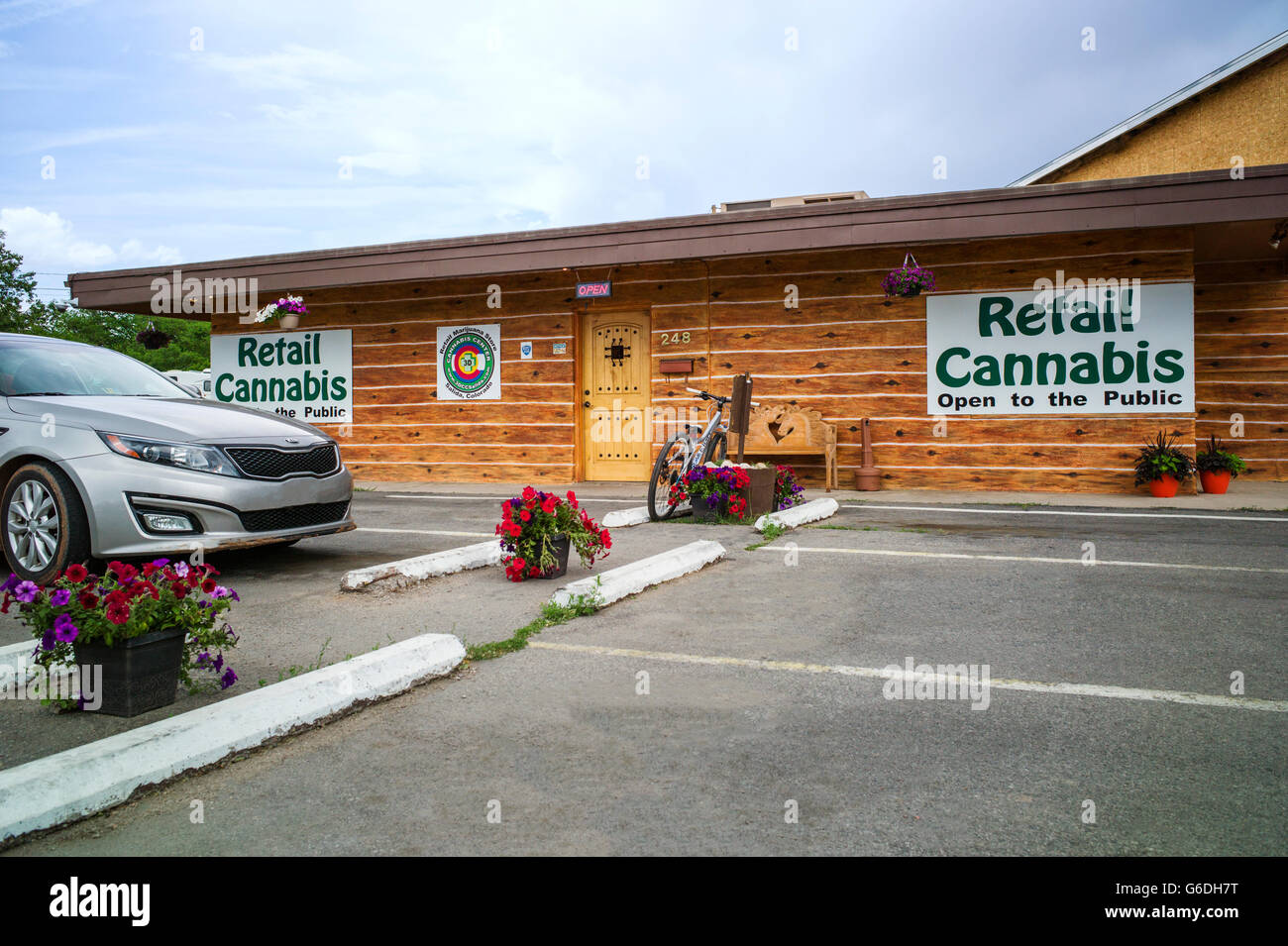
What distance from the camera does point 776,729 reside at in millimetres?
3148

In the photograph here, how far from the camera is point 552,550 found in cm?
583

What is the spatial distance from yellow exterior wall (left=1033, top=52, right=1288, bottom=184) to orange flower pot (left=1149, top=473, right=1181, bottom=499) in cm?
700

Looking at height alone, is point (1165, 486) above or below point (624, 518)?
above

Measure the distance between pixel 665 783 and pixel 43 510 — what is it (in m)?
4.62

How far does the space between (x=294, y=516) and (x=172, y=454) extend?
2.78 ft

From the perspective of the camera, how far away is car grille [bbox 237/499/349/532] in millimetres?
5605

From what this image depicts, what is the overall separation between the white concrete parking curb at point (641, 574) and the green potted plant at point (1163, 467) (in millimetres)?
6853

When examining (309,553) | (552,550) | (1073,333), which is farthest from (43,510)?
(1073,333)

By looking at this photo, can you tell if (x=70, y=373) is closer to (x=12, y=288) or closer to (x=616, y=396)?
(x=616, y=396)

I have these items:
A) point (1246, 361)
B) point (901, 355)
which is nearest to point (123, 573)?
point (901, 355)

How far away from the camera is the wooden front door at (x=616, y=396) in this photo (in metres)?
13.5

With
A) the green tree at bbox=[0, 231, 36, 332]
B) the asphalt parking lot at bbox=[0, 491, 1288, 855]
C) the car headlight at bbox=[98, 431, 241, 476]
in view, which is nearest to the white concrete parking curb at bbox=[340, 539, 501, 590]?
the asphalt parking lot at bbox=[0, 491, 1288, 855]

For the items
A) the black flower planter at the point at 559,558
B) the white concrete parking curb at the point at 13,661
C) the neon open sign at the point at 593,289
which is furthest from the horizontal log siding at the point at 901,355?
the white concrete parking curb at the point at 13,661
